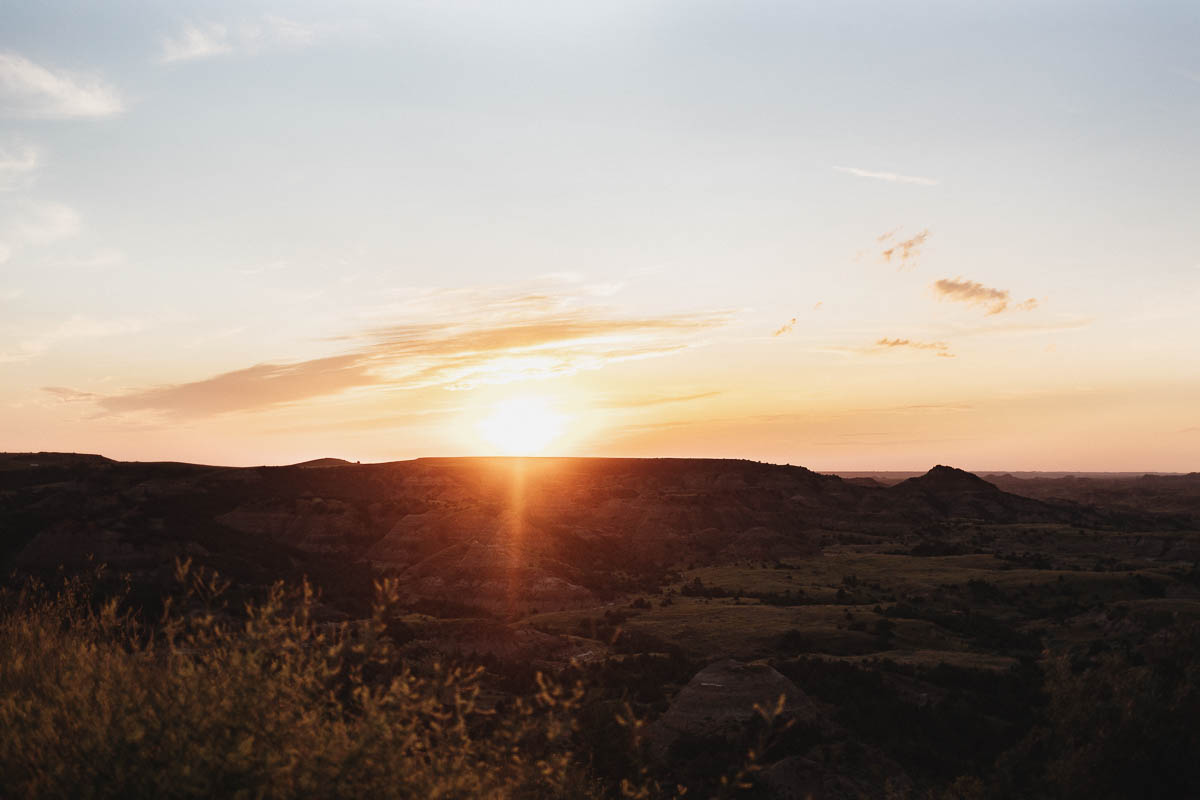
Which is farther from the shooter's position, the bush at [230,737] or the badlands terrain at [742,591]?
the badlands terrain at [742,591]

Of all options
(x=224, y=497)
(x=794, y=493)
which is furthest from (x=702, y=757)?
(x=794, y=493)

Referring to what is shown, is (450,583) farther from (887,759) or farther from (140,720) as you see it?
(140,720)

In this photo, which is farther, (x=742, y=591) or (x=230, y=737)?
(x=742, y=591)

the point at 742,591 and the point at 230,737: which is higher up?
the point at 230,737

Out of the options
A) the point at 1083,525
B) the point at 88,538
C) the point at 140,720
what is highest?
the point at 140,720

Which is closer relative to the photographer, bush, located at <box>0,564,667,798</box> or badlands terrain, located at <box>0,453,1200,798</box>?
bush, located at <box>0,564,667,798</box>

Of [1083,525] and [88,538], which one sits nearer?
[88,538]

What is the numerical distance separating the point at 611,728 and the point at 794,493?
11216 cm

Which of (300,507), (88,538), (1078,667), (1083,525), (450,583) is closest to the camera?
(1078,667)

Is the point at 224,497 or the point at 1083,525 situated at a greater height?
the point at 224,497

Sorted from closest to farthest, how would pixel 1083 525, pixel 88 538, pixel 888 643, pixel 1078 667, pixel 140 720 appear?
pixel 140 720 → pixel 1078 667 → pixel 888 643 → pixel 88 538 → pixel 1083 525

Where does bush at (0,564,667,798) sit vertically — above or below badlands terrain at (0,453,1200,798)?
above

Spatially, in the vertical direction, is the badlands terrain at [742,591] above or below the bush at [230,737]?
below

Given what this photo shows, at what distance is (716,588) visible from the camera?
2815 inches
